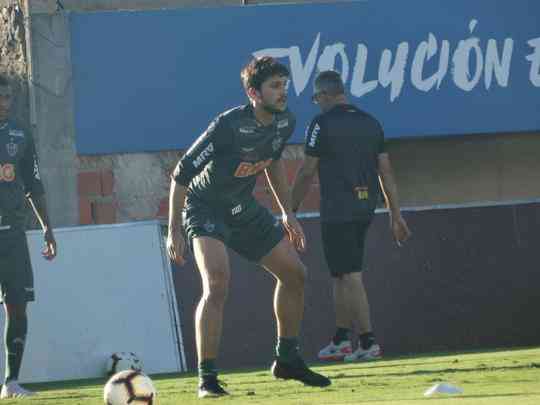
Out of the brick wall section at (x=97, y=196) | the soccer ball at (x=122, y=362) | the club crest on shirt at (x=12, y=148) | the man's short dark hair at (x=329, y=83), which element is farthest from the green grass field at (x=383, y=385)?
Answer: the brick wall section at (x=97, y=196)

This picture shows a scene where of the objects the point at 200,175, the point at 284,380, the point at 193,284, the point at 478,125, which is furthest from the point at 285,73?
the point at 478,125

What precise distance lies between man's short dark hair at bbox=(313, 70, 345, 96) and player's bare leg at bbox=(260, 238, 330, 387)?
2862mm

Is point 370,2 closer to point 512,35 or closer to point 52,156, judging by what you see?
point 512,35

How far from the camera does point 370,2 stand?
1385 cm

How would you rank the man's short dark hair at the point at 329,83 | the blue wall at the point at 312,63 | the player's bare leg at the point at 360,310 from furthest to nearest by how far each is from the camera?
the blue wall at the point at 312,63, the man's short dark hair at the point at 329,83, the player's bare leg at the point at 360,310

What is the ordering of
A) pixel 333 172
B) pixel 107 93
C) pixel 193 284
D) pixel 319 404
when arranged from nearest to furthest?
pixel 319 404 < pixel 333 172 < pixel 193 284 < pixel 107 93

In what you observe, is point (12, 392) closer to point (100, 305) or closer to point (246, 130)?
point (246, 130)

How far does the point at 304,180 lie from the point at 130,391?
13.4ft

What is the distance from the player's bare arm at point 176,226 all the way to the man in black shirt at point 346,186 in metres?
2.94

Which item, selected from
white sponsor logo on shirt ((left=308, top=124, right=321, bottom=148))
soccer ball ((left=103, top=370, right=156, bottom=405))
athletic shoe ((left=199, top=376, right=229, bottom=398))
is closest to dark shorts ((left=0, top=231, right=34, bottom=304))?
athletic shoe ((left=199, top=376, right=229, bottom=398))

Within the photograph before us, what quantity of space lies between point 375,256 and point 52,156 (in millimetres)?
3136

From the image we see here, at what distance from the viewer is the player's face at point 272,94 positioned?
8297mm

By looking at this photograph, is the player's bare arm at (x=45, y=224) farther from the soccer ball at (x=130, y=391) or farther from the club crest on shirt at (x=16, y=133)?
the soccer ball at (x=130, y=391)

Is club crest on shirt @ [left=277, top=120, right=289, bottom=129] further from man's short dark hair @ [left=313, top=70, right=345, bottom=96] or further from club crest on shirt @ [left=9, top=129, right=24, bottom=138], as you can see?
man's short dark hair @ [left=313, top=70, right=345, bottom=96]
